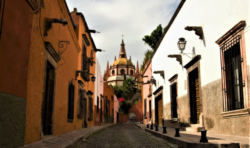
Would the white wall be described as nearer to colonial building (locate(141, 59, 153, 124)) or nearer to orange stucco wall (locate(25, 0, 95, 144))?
orange stucco wall (locate(25, 0, 95, 144))

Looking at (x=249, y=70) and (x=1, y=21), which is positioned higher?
(x=1, y=21)

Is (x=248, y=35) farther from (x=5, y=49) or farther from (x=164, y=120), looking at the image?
(x=164, y=120)

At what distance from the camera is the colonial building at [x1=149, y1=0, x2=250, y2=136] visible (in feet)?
18.8

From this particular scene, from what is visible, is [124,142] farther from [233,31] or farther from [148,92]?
[148,92]

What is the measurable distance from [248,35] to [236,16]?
2.52 ft

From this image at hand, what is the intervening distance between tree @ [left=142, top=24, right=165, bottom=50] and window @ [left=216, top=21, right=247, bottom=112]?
25518mm

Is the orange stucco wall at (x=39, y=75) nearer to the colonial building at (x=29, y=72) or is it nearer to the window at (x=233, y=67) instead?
the colonial building at (x=29, y=72)

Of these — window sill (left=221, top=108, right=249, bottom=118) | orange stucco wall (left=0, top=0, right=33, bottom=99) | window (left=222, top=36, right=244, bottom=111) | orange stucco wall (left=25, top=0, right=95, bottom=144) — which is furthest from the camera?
window (left=222, top=36, right=244, bottom=111)

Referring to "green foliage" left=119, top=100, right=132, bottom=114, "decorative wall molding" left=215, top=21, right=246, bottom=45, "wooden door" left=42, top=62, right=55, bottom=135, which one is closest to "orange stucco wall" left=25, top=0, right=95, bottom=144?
"wooden door" left=42, top=62, right=55, bottom=135

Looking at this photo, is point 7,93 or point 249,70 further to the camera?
point 249,70

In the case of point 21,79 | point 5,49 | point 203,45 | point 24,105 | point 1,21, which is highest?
point 203,45

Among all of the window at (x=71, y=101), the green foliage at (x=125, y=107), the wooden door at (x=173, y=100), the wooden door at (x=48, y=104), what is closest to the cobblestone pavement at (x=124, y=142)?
the wooden door at (x=48, y=104)

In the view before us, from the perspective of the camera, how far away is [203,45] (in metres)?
8.26

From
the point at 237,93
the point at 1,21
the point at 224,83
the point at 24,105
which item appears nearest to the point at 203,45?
the point at 224,83
